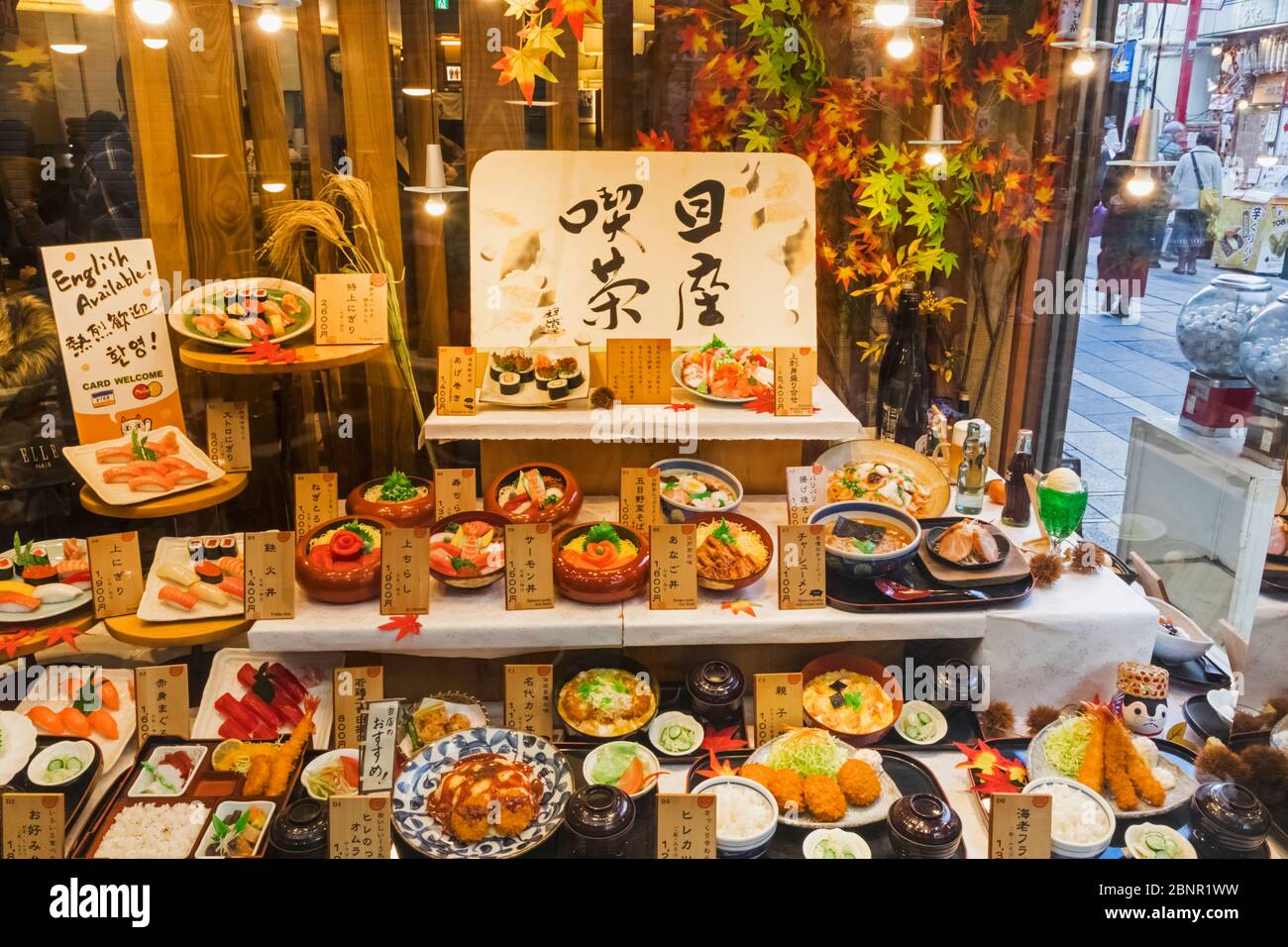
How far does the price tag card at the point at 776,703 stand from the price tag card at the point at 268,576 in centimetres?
131

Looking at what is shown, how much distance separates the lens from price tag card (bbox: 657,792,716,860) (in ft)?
6.79

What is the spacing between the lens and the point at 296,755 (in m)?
2.46

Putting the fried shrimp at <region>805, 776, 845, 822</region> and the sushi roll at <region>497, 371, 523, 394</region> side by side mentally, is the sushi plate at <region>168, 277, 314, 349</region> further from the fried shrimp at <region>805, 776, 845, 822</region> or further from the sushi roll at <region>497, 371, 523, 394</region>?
the fried shrimp at <region>805, 776, 845, 822</region>

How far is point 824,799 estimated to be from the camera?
232cm

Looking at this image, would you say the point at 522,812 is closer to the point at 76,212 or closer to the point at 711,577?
the point at 711,577

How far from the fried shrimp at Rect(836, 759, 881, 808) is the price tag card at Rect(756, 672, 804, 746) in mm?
221

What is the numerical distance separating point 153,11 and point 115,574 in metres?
1.53

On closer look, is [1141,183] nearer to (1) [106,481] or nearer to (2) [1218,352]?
(2) [1218,352]

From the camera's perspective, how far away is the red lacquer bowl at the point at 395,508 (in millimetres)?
2869

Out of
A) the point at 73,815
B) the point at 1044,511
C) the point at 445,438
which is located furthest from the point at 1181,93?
the point at 73,815

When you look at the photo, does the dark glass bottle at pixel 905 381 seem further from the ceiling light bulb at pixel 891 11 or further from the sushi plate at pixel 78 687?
the sushi plate at pixel 78 687

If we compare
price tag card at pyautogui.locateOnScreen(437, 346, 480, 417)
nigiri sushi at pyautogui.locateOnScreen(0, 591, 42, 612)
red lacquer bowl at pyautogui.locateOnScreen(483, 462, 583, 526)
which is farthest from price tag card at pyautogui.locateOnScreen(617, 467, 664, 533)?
nigiri sushi at pyautogui.locateOnScreen(0, 591, 42, 612)

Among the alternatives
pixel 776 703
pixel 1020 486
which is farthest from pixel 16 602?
pixel 1020 486
